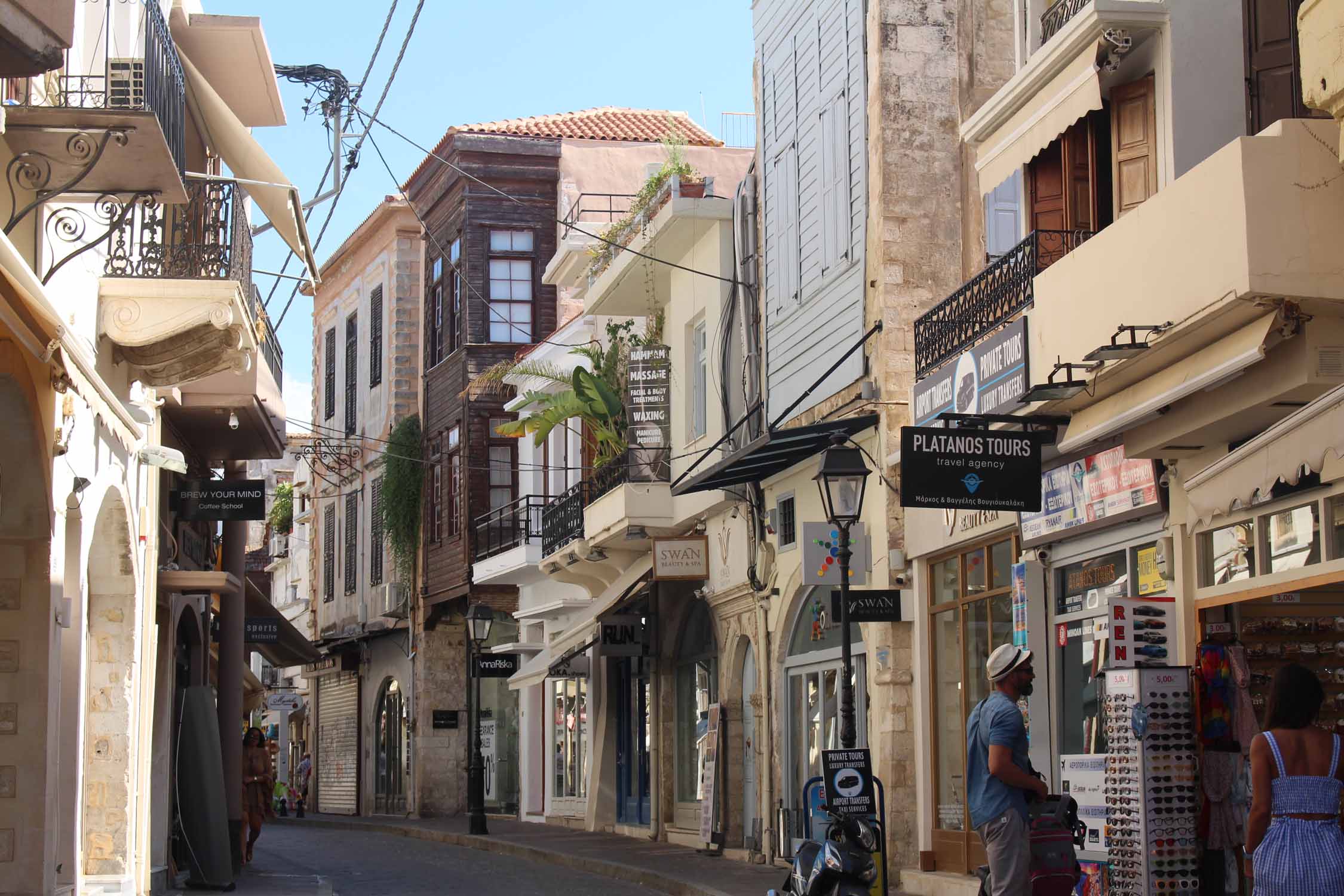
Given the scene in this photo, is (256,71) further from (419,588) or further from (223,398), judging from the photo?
(419,588)

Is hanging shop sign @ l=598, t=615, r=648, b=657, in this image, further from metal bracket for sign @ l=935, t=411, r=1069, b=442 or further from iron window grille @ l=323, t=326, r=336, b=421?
iron window grille @ l=323, t=326, r=336, b=421

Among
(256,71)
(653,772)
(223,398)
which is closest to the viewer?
(223,398)

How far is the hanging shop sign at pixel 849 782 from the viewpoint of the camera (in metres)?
12.3

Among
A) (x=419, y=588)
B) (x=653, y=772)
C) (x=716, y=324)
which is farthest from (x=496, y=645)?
(x=716, y=324)

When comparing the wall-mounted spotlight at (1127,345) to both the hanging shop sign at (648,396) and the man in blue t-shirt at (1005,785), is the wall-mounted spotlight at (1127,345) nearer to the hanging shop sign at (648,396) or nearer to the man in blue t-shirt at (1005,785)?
the man in blue t-shirt at (1005,785)

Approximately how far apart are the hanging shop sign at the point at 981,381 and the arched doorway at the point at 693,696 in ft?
30.2

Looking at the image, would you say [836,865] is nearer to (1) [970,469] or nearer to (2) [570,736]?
(1) [970,469]

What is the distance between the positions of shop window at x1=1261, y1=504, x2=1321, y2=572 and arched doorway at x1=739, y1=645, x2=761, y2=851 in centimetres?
1215

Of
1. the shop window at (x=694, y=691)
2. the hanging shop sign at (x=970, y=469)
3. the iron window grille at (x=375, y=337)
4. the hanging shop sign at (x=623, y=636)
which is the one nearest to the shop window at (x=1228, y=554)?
the hanging shop sign at (x=970, y=469)

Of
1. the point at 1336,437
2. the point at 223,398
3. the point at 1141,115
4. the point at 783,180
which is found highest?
the point at 783,180

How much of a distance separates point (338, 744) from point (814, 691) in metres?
30.1

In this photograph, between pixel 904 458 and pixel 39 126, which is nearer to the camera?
pixel 39 126

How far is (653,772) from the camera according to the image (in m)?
26.2

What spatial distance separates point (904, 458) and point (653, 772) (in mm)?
14491
